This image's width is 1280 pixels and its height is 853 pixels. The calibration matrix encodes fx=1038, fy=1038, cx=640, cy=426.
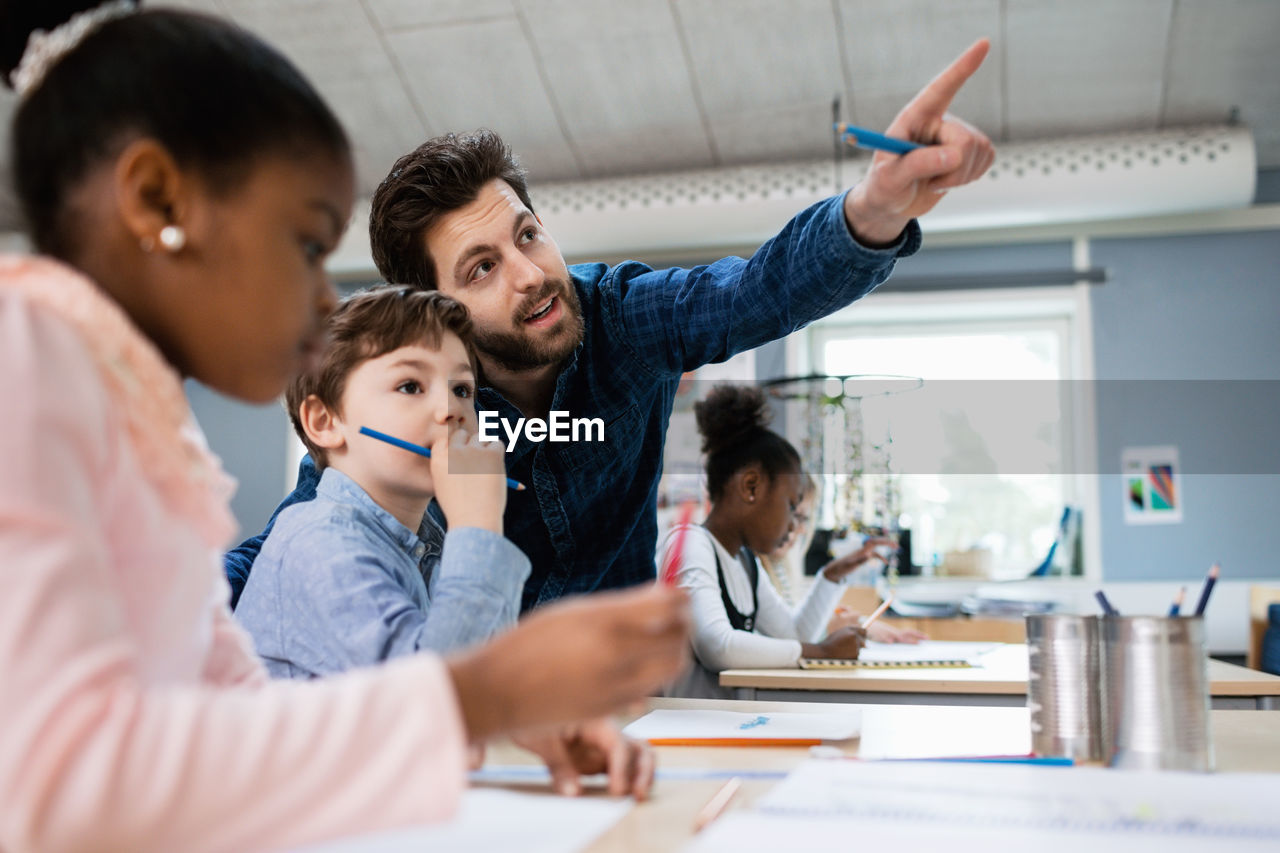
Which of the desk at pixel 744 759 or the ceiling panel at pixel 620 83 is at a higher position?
the ceiling panel at pixel 620 83

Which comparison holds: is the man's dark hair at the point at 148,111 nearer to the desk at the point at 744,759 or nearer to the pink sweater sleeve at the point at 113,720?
the pink sweater sleeve at the point at 113,720

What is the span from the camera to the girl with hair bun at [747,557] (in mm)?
2119

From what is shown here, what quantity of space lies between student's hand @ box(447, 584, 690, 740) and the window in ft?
11.8

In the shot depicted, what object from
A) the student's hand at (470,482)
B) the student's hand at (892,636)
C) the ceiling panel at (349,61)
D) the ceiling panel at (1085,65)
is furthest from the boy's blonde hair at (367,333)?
the ceiling panel at (1085,65)

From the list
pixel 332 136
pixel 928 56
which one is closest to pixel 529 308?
pixel 332 136

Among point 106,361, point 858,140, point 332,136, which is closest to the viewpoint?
point 106,361

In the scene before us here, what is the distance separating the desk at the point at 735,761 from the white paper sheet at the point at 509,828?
0.02 meters

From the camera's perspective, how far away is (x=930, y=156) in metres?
0.97

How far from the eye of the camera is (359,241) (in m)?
4.16

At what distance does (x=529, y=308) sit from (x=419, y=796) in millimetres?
1009

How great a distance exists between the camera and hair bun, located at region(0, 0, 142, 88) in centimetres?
61

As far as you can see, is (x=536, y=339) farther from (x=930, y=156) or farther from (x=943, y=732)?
(x=943, y=732)

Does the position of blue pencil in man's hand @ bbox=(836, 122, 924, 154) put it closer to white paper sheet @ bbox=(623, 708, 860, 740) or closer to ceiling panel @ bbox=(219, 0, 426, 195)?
white paper sheet @ bbox=(623, 708, 860, 740)

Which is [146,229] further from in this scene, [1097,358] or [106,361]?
[1097,358]
